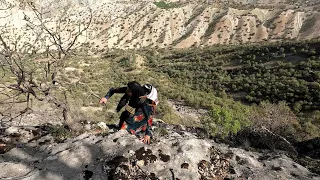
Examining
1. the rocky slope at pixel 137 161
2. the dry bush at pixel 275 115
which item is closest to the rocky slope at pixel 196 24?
the dry bush at pixel 275 115

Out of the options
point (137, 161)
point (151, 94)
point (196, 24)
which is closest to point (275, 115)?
point (151, 94)

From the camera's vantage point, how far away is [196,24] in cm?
8000

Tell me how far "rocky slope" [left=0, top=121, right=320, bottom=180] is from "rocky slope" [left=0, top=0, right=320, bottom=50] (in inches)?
2395

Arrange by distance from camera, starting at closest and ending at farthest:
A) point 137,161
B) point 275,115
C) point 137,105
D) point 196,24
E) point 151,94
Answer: point 137,161 < point 151,94 < point 137,105 < point 275,115 < point 196,24

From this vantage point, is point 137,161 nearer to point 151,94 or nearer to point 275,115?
point 151,94

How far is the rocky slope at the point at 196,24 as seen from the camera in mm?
69750

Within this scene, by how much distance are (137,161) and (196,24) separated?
77754 mm

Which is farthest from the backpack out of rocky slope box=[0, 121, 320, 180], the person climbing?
rocky slope box=[0, 121, 320, 180]

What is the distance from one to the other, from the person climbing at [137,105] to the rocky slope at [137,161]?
31.8 inches

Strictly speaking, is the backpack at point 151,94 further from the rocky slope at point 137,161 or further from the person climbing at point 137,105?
Answer: the rocky slope at point 137,161

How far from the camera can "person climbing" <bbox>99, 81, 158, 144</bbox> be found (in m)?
Result: 6.92

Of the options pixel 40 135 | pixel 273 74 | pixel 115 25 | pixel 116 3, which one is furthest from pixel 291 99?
pixel 116 3

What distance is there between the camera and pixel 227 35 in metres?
72.2

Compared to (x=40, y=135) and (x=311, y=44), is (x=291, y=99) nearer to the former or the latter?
(x=311, y=44)
